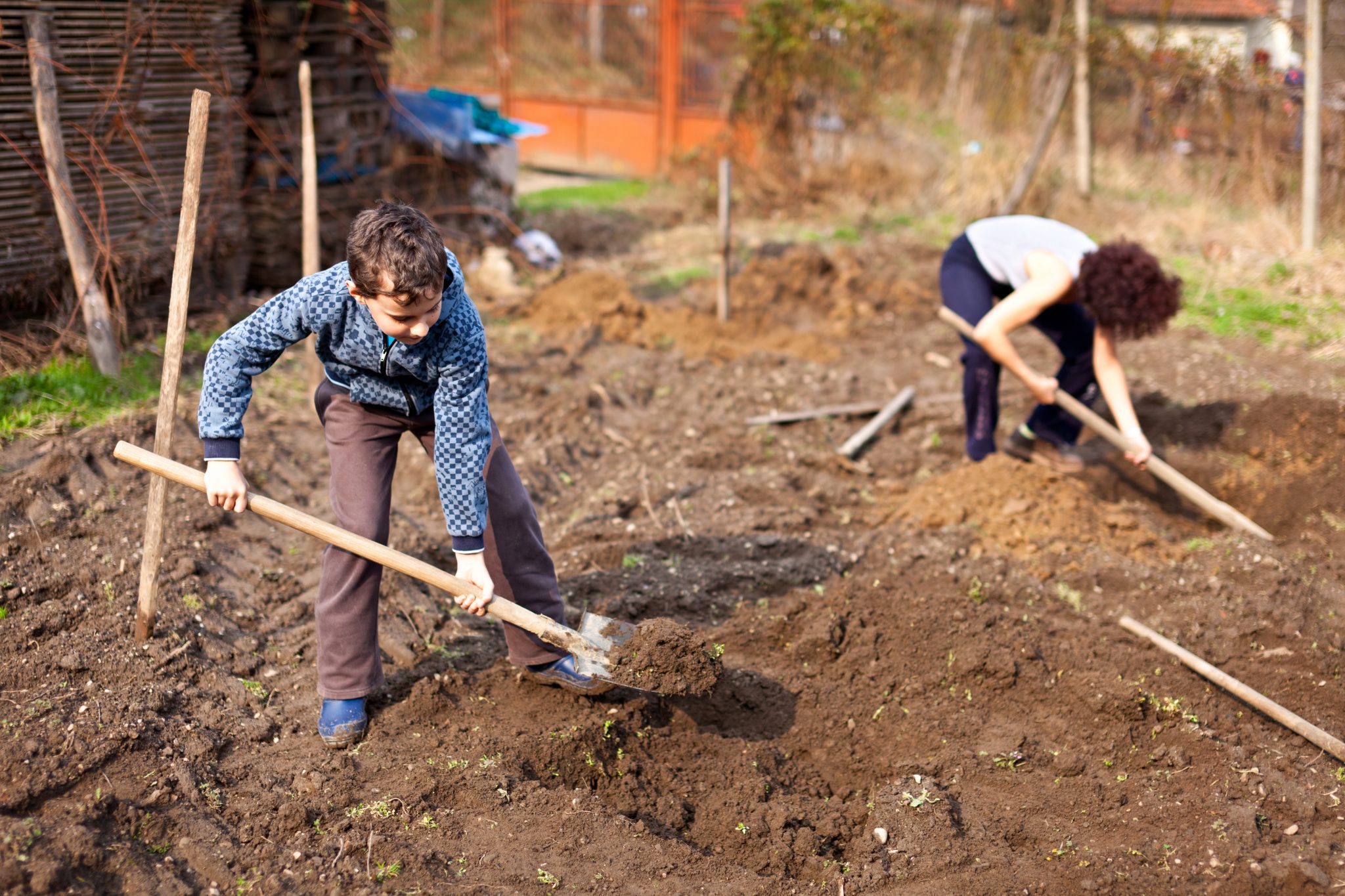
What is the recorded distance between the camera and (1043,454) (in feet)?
16.9

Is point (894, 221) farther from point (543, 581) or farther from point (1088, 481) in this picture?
point (543, 581)

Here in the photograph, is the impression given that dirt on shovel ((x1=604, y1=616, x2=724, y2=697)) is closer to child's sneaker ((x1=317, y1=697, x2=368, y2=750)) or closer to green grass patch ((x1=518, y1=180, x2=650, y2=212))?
child's sneaker ((x1=317, y1=697, x2=368, y2=750))

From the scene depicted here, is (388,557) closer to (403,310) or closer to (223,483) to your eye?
(223,483)

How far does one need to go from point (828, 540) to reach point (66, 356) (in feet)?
12.4

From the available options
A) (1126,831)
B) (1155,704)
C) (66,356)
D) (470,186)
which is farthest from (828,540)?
(470,186)

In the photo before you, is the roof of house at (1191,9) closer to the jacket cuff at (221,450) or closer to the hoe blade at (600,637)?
the hoe blade at (600,637)

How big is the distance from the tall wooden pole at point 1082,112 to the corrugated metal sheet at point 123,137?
282 inches

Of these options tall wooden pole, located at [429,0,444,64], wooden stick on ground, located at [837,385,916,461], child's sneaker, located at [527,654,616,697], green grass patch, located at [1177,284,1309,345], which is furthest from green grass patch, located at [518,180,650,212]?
child's sneaker, located at [527,654,616,697]

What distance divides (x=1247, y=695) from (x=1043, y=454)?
1.97 m

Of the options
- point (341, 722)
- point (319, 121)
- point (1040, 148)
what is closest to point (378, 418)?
point (341, 722)

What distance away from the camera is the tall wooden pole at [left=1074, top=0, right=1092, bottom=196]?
30.9 ft

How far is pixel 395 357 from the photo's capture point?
2658 mm

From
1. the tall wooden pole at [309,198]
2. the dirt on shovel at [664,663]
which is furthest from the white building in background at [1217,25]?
the dirt on shovel at [664,663]

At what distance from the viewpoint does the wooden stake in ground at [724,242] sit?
720cm
